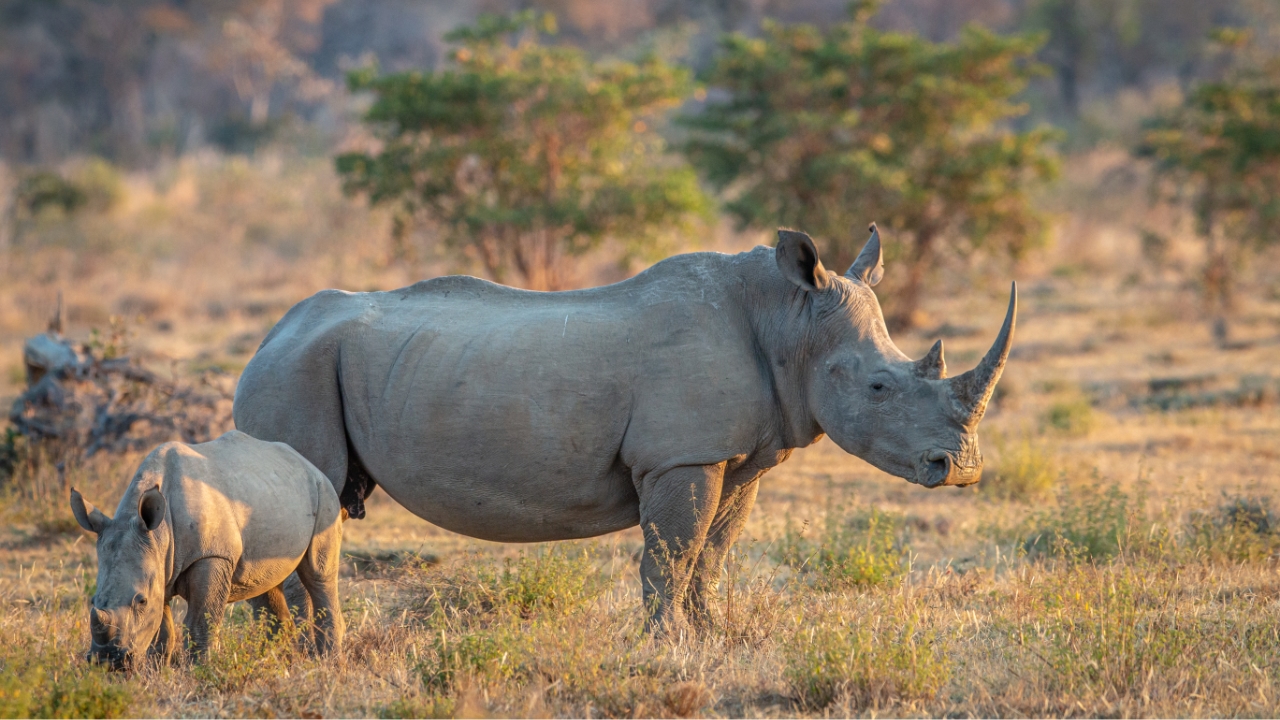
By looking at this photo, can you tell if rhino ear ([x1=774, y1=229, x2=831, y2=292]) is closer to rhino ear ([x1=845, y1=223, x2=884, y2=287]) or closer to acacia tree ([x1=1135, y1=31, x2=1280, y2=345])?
rhino ear ([x1=845, y1=223, x2=884, y2=287])

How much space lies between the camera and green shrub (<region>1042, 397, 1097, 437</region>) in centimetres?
1186

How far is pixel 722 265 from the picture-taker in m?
5.82

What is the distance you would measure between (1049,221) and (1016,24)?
91.5ft

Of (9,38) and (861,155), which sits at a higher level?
(9,38)

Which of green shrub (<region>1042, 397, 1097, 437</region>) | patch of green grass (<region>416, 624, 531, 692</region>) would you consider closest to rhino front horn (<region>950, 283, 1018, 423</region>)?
patch of green grass (<region>416, 624, 531, 692</region>)

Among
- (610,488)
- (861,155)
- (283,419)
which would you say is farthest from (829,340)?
(861,155)

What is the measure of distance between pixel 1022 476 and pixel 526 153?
26.6 feet

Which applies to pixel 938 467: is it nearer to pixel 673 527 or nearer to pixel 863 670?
pixel 863 670

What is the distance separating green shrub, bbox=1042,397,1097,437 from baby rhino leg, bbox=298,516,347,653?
825 cm

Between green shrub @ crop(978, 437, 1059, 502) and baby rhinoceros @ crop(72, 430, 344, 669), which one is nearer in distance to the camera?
baby rhinoceros @ crop(72, 430, 344, 669)

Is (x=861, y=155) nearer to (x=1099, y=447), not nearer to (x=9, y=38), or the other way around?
(x=1099, y=447)

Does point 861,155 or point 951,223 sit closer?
point 861,155

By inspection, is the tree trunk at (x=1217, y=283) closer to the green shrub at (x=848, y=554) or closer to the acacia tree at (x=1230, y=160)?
the acacia tree at (x=1230, y=160)

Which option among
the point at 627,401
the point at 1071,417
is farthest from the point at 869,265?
the point at 1071,417
